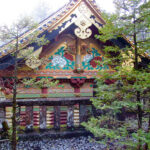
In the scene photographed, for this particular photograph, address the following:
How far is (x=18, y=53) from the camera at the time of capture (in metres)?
3.04

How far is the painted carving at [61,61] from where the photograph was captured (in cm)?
599

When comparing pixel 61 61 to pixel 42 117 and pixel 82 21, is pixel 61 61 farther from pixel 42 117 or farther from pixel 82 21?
pixel 42 117

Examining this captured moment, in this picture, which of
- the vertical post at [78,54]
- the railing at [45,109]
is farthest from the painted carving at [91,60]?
the railing at [45,109]

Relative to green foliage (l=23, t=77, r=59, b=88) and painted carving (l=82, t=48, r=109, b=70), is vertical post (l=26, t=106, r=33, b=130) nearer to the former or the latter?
green foliage (l=23, t=77, r=59, b=88)

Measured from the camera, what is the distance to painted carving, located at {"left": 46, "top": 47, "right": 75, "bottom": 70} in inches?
236

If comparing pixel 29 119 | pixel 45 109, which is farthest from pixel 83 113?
pixel 29 119

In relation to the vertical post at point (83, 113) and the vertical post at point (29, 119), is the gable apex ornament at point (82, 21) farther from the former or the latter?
the vertical post at point (29, 119)

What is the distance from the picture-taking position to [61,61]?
6.08 m

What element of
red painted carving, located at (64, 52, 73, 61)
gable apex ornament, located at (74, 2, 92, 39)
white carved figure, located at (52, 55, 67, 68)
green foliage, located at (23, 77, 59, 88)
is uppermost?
gable apex ornament, located at (74, 2, 92, 39)

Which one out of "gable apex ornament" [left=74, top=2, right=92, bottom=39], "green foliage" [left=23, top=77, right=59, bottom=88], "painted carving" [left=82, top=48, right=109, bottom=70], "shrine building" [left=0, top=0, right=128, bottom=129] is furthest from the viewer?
"painted carving" [left=82, top=48, right=109, bottom=70]

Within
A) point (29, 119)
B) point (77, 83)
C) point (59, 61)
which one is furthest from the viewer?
point (77, 83)

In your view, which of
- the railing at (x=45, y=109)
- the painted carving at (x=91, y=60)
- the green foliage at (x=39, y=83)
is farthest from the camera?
the painted carving at (x=91, y=60)

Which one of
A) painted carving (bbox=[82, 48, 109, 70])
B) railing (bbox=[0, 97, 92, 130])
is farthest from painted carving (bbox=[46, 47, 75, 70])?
railing (bbox=[0, 97, 92, 130])

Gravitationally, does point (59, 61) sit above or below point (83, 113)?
above
